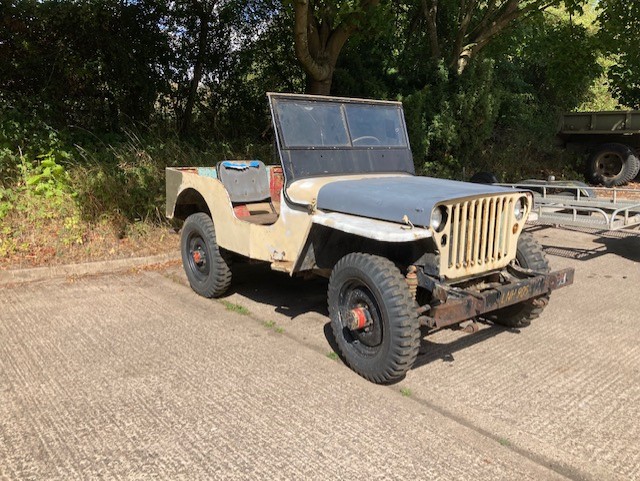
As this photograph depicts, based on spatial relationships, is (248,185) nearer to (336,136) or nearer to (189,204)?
(189,204)

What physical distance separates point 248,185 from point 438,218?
2.88 metres

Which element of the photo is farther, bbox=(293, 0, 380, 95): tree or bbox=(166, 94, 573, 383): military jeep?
bbox=(293, 0, 380, 95): tree

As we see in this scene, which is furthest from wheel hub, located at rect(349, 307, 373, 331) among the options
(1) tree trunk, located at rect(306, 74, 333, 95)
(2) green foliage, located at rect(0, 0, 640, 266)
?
(1) tree trunk, located at rect(306, 74, 333, 95)

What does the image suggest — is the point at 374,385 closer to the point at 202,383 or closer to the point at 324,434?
the point at 324,434

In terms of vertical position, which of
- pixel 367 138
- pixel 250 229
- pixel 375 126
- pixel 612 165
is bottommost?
pixel 250 229

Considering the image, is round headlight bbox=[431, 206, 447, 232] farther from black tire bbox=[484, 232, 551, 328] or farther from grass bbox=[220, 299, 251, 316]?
grass bbox=[220, 299, 251, 316]

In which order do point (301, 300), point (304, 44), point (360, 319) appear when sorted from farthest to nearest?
point (304, 44)
point (301, 300)
point (360, 319)

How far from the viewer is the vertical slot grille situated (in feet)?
10.8

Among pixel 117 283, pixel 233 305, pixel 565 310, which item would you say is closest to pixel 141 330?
pixel 233 305

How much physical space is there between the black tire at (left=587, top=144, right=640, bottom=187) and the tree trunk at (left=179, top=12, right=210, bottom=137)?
9387 mm

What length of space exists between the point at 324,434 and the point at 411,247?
135cm

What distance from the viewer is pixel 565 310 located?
15.4 feet

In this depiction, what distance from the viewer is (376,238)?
123 inches

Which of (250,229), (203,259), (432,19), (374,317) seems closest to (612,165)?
(432,19)
